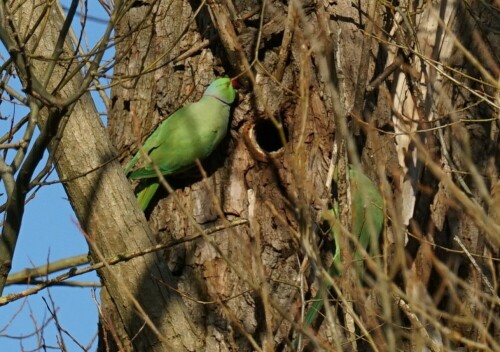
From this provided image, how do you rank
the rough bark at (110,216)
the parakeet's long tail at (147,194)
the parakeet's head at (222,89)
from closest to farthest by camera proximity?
the rough bark at (110,216) < the parakeet's head at (222,89) < the parakeet's long tail at (147,194)

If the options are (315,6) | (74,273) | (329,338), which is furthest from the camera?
(315,6)

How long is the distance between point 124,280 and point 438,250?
1.66 metres

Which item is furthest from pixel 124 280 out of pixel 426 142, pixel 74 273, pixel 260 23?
pixel 426 142

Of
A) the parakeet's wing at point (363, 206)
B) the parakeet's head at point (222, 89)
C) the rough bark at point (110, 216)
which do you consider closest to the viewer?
the rough bark at point (110, 216)

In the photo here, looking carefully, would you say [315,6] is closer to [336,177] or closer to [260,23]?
[260,23]

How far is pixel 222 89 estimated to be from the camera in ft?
15.4

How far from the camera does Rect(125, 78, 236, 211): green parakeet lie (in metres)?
4.68

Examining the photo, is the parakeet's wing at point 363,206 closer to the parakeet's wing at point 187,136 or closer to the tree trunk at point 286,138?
the tree trunk at point 286,138

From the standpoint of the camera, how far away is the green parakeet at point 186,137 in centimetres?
468

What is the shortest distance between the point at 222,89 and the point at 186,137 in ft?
1.36

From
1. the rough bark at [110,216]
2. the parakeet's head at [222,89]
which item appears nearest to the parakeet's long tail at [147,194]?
the parakeet's head at [222,89]

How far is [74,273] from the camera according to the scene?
11.8ft

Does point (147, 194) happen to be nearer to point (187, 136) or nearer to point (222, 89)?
point (187, 136)

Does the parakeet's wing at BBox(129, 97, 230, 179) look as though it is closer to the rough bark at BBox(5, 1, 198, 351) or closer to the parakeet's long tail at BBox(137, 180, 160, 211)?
the parakeet's long tail at BBox(137, 180, 160, 211)
